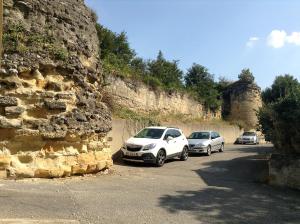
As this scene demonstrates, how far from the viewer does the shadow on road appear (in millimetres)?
7945

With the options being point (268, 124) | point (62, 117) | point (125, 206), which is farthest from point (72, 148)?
point (268, 124)

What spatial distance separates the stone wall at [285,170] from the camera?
11203 mm

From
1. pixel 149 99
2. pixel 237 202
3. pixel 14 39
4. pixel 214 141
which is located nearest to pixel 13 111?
pixel 14 39

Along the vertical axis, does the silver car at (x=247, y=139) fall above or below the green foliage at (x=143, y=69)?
below

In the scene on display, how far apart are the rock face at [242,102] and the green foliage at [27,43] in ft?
110

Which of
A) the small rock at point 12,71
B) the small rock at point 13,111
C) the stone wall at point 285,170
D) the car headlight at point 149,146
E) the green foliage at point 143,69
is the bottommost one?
the stone wall at point 285,170

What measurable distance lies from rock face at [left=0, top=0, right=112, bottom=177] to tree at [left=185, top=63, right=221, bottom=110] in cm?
2408

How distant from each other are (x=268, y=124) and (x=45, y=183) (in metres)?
10.6

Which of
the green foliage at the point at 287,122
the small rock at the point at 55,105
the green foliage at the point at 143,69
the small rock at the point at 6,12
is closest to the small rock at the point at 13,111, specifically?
the small rock at the point at 55,105

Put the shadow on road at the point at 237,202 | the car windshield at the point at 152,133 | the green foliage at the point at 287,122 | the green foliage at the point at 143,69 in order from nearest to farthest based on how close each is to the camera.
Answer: the shadow on road at the point at 237,202 → the green foliage at the point at 287,122 → the car windshield at the point at 152,133 → the green foliage at the point at 143,69

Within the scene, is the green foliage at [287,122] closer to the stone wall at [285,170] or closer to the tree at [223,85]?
the stone wall at [285,170]

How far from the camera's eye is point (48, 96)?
34.6 feet

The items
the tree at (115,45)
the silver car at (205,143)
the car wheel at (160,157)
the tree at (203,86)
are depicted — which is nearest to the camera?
the car wheel at (160,157)

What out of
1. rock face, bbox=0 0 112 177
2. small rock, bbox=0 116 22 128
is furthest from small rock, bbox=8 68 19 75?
small rock, bbox=0 116 22 128
